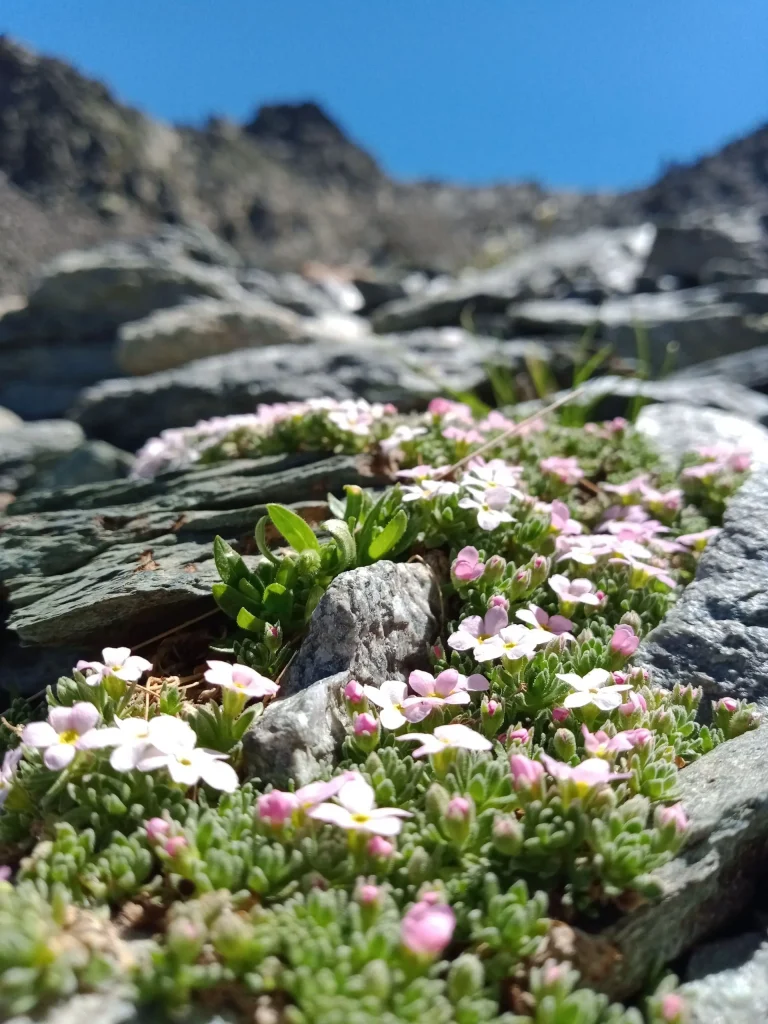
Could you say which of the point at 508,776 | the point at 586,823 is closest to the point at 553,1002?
the point at 586,823

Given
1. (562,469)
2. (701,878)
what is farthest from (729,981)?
(562,469)

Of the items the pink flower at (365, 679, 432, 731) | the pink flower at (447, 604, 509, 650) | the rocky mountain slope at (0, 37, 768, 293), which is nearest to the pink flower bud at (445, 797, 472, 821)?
the pink flower at (365, 679, 432, 731)

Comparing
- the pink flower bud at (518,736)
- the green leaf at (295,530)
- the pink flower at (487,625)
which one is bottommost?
the pink flower bud at (518,736)

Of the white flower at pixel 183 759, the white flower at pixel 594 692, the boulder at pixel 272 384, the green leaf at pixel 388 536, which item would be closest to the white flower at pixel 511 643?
the white flower at pixel 594 692

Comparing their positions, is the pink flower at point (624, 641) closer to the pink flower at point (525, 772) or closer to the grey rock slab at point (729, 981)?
the pink flower at point (525, 772)

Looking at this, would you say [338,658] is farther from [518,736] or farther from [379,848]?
[379,848]

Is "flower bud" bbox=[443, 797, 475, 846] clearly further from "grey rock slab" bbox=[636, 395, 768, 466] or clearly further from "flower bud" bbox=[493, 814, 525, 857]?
"grey rock slab" bbox=[636, 395, 768, 466]

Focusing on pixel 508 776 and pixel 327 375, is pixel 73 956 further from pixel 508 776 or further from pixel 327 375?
pixel 327 375
